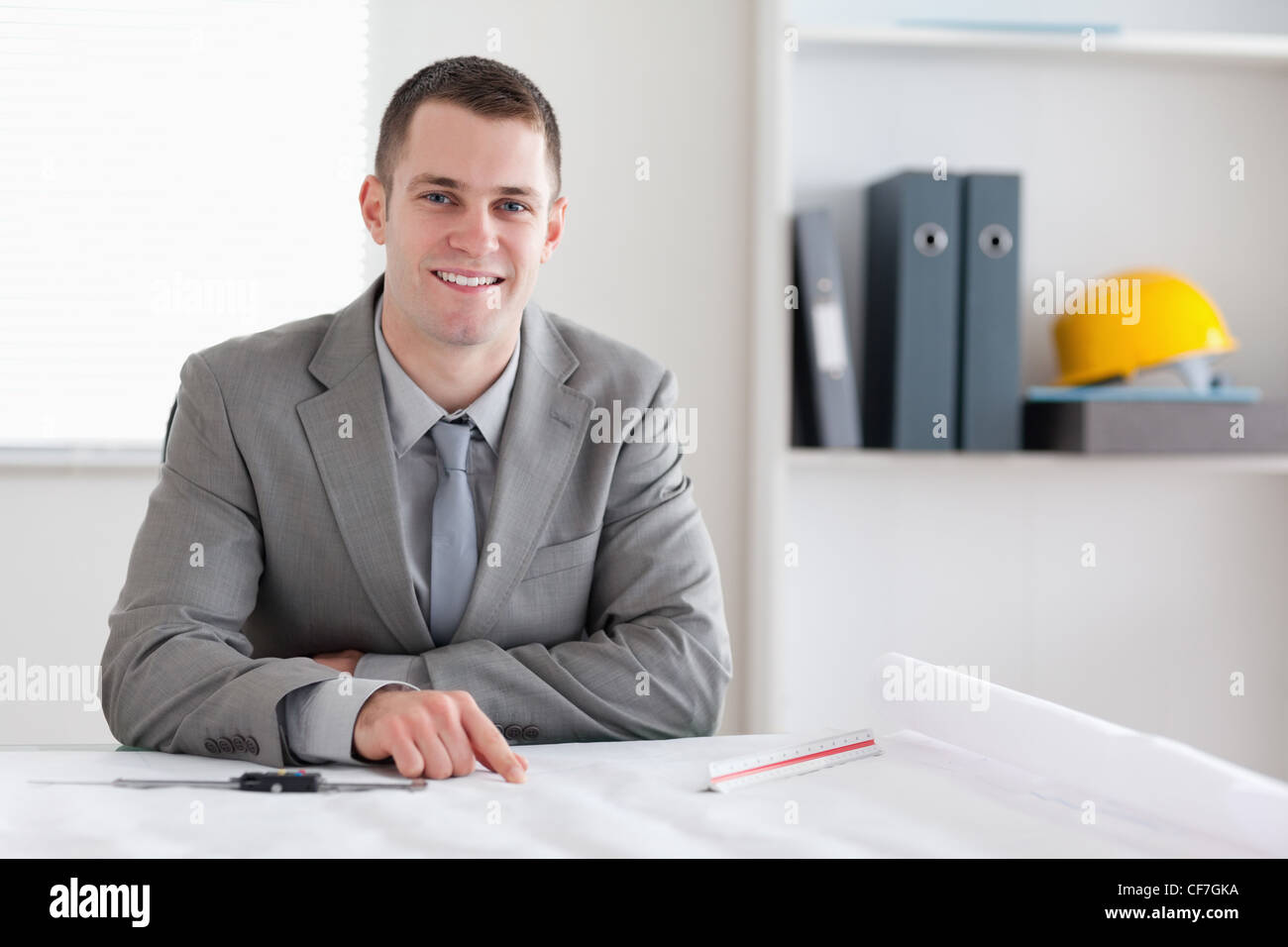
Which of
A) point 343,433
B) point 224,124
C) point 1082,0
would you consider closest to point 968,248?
point 1082,0

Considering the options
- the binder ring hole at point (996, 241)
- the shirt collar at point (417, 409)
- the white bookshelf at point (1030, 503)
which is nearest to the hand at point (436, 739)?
the shirt collar at point (417, 409)

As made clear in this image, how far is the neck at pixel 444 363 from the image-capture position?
1.52m

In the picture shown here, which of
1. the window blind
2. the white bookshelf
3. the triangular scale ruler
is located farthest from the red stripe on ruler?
the window blind

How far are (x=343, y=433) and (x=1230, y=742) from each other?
2.04 m

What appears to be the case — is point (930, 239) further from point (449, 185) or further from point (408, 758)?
point (408, 758)

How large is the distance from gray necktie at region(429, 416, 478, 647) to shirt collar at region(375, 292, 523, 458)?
0.06 metres

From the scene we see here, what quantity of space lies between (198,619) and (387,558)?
0.70ft

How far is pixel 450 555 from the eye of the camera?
1464mm

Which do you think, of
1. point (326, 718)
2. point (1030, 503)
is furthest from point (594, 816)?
point (1030, 503)

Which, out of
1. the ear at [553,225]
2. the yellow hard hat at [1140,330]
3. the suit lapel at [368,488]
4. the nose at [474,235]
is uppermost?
the ear at [553,225]

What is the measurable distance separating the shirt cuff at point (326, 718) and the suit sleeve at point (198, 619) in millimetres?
10

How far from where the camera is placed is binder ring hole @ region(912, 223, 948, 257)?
2066mm

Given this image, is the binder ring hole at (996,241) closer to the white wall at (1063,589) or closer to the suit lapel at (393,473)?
the white wall at (1063,589)
